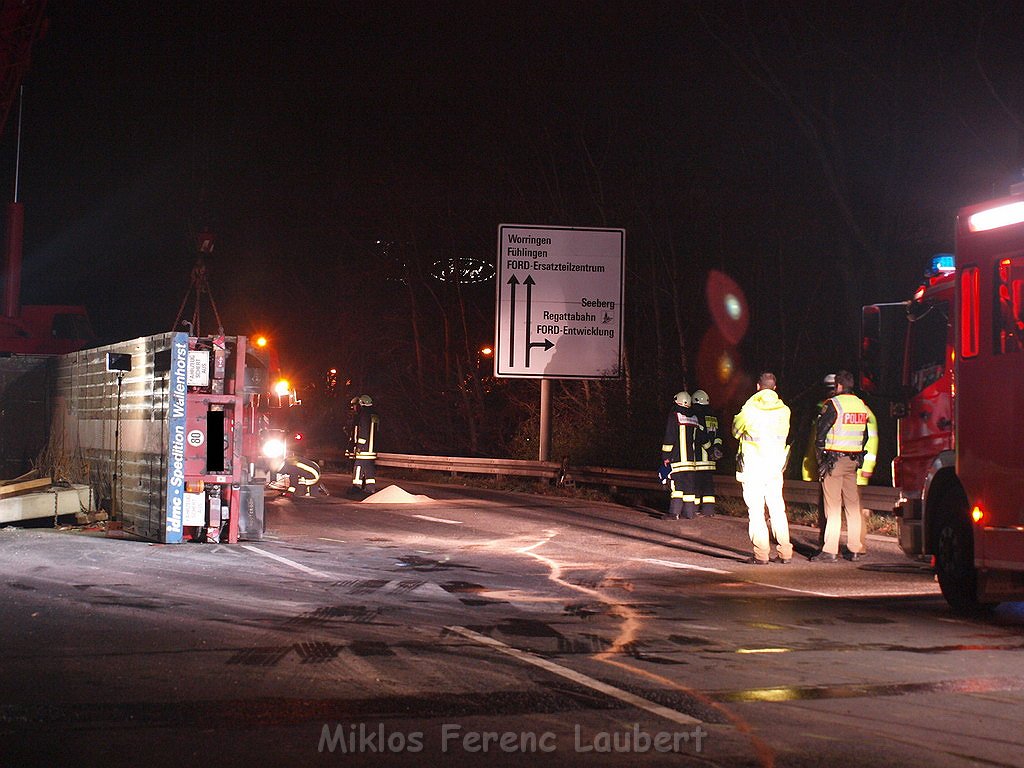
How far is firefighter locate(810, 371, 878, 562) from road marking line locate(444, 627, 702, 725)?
5.95m

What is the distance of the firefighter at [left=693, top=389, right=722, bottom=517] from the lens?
55.4ft

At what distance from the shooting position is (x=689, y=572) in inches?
467

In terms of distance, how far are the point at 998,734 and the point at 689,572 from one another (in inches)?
248

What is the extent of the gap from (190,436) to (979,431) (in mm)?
7781

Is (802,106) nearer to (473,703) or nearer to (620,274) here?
(620,274)

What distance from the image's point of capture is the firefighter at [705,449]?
16891 millimetres

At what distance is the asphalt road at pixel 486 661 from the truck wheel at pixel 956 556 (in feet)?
0.65

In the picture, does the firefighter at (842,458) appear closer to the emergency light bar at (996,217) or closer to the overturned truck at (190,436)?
the emergency light bar at (996,217)

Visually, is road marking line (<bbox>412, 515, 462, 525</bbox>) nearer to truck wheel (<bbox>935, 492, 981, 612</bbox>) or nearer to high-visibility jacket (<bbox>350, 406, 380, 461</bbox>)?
high-visibility jacket (<bbox>350, 406, 380, 461</bbox>)

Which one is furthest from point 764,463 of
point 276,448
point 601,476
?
point 601,476

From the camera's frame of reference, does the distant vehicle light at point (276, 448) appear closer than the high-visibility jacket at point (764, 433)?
No

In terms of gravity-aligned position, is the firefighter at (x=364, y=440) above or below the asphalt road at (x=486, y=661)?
above

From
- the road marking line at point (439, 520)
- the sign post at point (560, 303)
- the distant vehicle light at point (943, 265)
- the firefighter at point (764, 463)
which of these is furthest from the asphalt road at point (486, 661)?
the sign post at point (560, 303)

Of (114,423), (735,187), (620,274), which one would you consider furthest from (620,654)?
(735,187)
